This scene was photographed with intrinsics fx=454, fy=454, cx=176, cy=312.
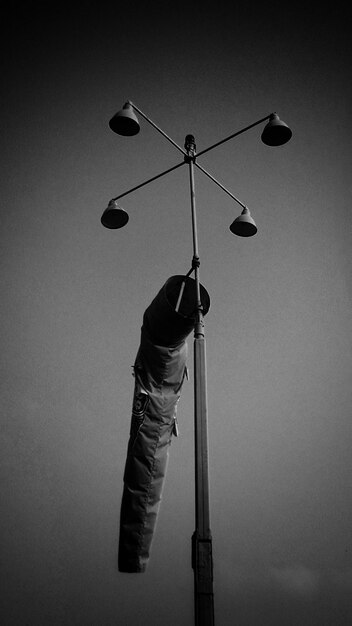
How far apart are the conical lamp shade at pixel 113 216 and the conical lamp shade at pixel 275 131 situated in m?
1.41

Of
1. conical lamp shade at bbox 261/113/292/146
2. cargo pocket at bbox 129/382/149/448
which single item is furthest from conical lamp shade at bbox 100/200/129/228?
cargo pocket at bbox 129/382/149/448

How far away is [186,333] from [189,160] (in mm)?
1293

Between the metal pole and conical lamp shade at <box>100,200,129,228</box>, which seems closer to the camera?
the metal pole

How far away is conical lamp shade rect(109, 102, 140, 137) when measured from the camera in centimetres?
367

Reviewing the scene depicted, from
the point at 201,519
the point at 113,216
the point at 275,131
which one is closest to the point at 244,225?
the point at 275,131

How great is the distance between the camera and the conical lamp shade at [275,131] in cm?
373

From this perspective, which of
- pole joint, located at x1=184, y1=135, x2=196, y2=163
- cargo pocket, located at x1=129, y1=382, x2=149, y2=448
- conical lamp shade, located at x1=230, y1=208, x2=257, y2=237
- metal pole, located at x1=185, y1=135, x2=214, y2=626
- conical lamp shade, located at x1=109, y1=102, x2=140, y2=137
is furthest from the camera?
conical lamp shade, located at x1=230, y1=208, x2=257, y2=237

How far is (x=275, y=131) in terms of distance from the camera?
149 inches

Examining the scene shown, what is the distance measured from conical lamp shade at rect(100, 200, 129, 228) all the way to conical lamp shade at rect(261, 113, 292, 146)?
55.7 inches

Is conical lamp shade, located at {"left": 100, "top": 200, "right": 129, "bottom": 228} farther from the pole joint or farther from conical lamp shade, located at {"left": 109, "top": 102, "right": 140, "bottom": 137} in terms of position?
the pole joint

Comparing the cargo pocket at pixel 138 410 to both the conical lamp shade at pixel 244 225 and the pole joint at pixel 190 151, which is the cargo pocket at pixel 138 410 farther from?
the conical lamp shade at pixel 244 225

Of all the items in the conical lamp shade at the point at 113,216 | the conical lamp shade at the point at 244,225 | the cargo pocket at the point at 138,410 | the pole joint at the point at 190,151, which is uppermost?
the conical lamp shade at the point at 244,225

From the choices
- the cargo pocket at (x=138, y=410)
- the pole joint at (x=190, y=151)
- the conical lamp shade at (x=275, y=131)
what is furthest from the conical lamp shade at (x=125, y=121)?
the cargo pocket at (x=138, y=410)

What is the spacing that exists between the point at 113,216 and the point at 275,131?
5.26 feet
